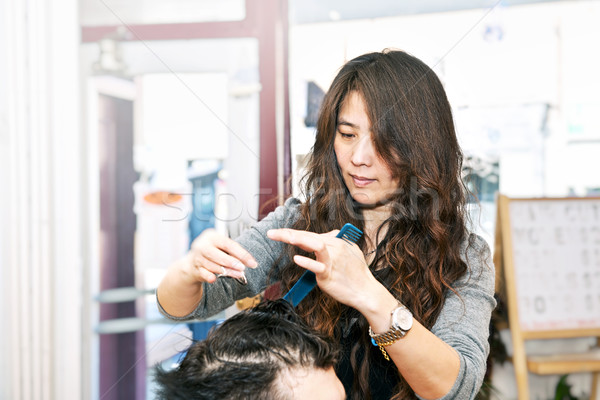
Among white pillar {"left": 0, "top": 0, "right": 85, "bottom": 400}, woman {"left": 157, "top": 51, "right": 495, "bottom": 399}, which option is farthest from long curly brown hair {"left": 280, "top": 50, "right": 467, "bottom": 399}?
white pillar {"left": 0, "top": 0, "right": 85, "bottom": 400}

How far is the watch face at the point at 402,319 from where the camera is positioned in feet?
2.31

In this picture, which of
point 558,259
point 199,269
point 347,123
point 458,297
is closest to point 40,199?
point 199,269

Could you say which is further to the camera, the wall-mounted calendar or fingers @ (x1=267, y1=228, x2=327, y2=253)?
the wall-mounted calendar

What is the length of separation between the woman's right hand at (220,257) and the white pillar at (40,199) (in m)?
1.00

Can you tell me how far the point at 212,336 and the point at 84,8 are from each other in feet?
4.56

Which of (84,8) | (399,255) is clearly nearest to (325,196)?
(399,255)

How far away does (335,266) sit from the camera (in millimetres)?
679

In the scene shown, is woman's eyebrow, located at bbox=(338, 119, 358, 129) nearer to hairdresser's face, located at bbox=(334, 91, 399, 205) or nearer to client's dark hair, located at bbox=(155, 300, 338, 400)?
hairdresser's face, located at bbox=(334, 91, 399, 205)

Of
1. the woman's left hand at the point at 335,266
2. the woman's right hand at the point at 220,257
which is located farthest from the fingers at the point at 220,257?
the woman's left hand at the point at 335,266

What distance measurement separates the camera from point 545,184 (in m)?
2.05

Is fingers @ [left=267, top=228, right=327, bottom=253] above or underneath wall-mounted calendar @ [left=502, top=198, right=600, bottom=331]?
above

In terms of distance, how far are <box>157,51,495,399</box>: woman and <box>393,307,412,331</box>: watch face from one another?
0.16 metres

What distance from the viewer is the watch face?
70cm

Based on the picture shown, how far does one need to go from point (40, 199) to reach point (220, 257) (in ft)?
3.53
